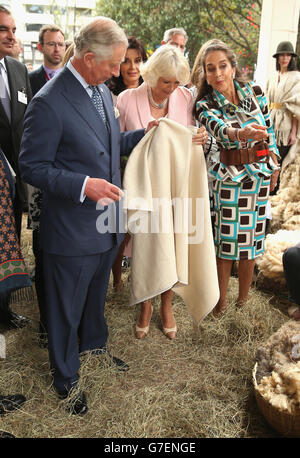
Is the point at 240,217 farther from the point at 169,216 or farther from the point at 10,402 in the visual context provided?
the point at 10,402

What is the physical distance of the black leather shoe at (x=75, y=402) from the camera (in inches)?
91.6

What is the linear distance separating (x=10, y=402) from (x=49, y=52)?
112 inches

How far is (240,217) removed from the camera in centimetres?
300

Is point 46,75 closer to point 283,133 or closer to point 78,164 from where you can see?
point 78,164

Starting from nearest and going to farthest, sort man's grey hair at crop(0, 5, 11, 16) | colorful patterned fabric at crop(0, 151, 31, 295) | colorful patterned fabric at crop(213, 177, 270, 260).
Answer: colorful patterned fabric at crop(0, 151, 31, 295) < man's grey hair at crop(0, 5, 11, 16) < colorful patterned fabric at crop(213, 177, 270, 260)

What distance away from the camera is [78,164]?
2064 mm

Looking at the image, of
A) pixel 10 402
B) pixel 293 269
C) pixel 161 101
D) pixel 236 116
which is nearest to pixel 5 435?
pixel 10 402

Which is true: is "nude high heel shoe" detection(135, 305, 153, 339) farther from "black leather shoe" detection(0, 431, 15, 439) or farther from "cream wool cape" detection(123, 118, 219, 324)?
"black leather shoe" detection(0, 431, 15, 439)

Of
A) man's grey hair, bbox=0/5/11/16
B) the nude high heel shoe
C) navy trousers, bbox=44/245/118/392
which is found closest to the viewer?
navy trousers, bbox=44/245/118/392

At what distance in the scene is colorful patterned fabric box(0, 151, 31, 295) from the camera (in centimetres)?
247

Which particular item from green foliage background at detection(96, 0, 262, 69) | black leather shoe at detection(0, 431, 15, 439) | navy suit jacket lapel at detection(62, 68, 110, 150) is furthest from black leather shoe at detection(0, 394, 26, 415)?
green foliage background at detection(96, 0, 262, 69)

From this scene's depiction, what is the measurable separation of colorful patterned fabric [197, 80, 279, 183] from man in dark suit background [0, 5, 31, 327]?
1.27 meters
